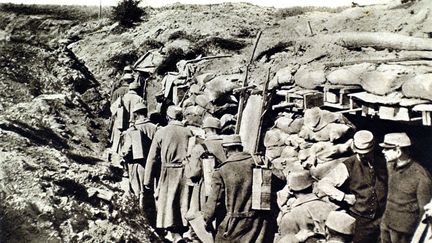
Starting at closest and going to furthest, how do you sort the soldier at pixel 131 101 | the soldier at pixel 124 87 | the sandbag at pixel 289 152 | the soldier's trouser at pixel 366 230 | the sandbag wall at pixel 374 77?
the sandbag wall at pixel 374 77, the soldier's trouser at pixel 366 230, the sandbag at pixel 289 152, the soldier at pixel 131 101, the soldier at pixel 124 87

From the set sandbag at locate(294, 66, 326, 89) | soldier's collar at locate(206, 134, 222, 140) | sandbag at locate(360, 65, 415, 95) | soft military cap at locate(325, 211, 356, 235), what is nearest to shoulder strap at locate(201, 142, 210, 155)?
soldier's collar at locate(206, 134, 222, 140)

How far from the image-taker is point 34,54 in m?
12.8

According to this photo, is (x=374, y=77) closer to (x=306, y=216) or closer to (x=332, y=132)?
(x=332, y=132)

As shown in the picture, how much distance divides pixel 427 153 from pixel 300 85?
167cm

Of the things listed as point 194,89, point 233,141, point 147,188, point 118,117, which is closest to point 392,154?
point 233,141

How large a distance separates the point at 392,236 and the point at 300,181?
0.98 m

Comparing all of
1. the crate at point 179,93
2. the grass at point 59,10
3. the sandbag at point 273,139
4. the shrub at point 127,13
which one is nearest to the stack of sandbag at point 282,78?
the sandbag at point 273,139

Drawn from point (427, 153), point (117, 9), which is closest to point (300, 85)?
point (427, 153)

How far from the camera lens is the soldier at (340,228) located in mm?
3883

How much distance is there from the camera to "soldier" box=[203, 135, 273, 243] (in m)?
5.46

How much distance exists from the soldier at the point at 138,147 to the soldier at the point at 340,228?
180 inches

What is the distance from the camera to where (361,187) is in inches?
187

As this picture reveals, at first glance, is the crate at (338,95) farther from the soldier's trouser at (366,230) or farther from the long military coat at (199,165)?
the long military coat at (199,165)

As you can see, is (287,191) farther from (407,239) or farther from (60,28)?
(60,28)
